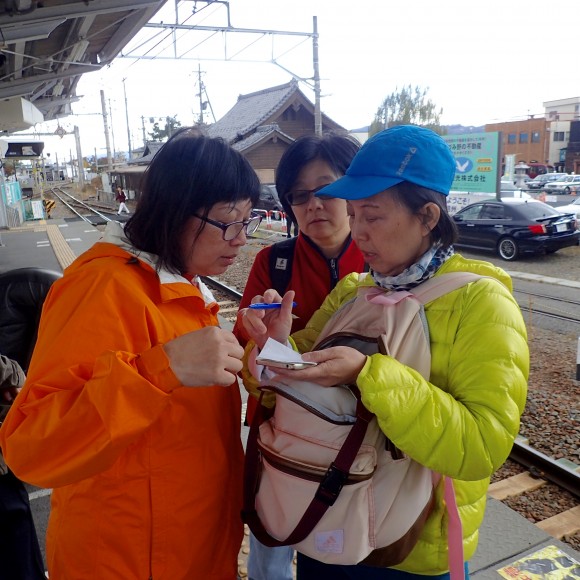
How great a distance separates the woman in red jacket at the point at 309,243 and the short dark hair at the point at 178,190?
0.65 meters

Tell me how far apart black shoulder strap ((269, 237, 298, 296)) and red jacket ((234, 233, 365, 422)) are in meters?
0.02

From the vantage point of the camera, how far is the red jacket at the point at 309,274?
219 cm

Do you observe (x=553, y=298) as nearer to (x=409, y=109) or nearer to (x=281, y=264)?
(x=281, y=264)

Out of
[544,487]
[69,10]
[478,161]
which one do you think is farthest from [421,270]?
[478,161]

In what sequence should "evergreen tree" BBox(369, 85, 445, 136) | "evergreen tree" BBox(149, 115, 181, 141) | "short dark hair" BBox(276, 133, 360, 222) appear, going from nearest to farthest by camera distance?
1. "short dark hair" BBox(276, 133, 360, 222)
2. "evergreen tree" BBox(369, 85, 445, 136)
3. "evergreen tree" BBox(149, 115, 181, 141)

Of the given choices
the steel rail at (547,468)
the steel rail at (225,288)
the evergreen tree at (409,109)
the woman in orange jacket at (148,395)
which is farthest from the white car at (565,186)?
the woman in orange jacket at (148,395)

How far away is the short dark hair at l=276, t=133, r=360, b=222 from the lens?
216 cm

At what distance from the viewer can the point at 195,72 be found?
41656mm

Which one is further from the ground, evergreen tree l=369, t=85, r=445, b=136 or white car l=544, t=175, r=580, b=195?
evergreen tree l=369, t=85, r=445, b=136

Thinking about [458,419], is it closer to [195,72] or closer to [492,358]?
[492,358]

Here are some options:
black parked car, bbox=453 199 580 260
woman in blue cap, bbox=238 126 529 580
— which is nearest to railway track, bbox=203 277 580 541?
woman in blue cap, bbox=238 126 529 580

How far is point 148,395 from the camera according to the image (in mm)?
1173

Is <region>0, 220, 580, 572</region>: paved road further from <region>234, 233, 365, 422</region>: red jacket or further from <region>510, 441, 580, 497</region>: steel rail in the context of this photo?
<region>234, 233, 365, 422</region>: red jacket

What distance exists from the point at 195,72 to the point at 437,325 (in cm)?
4465
